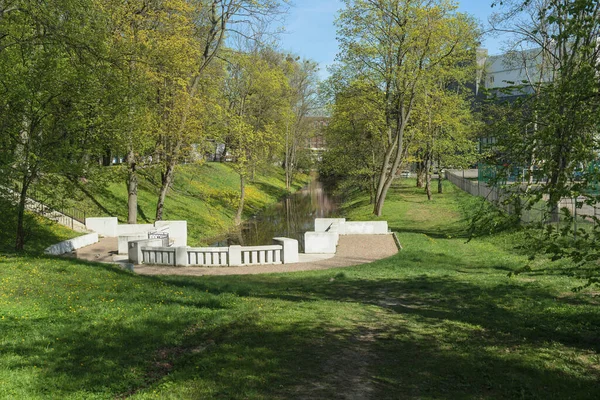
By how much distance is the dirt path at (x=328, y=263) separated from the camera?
1775cm

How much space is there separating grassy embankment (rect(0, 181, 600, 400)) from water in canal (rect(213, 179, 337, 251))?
1537cm

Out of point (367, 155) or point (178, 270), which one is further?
point (367, 155)

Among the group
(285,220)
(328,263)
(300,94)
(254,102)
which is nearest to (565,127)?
(328,263)

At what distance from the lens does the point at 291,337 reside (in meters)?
8.17

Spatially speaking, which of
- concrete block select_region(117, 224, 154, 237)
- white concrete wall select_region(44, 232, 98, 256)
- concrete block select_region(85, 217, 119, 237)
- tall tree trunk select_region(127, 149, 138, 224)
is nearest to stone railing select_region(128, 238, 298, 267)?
white concrete wall select_region(44, 232, 98, 256)

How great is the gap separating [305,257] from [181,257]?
5.02 m

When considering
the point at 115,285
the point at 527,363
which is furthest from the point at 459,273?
the point at 115,285

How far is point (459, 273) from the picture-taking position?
52.5 feet

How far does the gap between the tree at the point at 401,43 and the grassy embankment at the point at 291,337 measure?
64.8ft

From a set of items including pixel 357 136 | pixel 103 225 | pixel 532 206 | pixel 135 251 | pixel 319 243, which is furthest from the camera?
pixel 357 136

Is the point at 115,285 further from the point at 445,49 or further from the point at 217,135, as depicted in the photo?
the point at 445,49

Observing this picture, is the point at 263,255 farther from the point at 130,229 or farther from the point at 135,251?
the point at 130,229

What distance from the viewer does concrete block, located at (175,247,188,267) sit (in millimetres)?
18828

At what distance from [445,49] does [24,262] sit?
93.9ft
